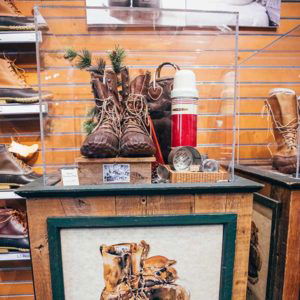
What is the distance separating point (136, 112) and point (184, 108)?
182mm

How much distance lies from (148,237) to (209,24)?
2.86 ft

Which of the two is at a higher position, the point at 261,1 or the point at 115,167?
the point at 261,1

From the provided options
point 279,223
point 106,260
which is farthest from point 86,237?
point 279,223

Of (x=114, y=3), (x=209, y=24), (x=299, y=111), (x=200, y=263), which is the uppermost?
(x=114, y=3)

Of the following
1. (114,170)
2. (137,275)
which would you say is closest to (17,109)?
(114,170)

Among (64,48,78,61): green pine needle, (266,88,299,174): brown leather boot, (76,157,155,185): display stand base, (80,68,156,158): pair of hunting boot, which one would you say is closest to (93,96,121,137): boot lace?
(80,68,156,158): pair of hunting boot

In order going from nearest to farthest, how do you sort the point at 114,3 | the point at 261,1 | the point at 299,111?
the point at 299,111, the point at 114,3, the point at 261,1

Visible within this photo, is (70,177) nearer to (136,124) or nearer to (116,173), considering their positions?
(116,173)

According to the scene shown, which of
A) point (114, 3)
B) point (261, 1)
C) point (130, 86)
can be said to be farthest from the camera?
point (261, 1)

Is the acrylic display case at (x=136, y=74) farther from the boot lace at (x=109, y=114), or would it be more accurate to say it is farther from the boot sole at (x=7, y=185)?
the boot sole at (x=7, y=185)

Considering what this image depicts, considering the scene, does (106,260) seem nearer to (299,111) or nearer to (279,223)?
(279,223)

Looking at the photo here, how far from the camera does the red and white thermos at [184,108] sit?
80cm

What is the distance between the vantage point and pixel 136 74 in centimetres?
94

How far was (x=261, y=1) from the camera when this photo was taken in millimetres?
1267
